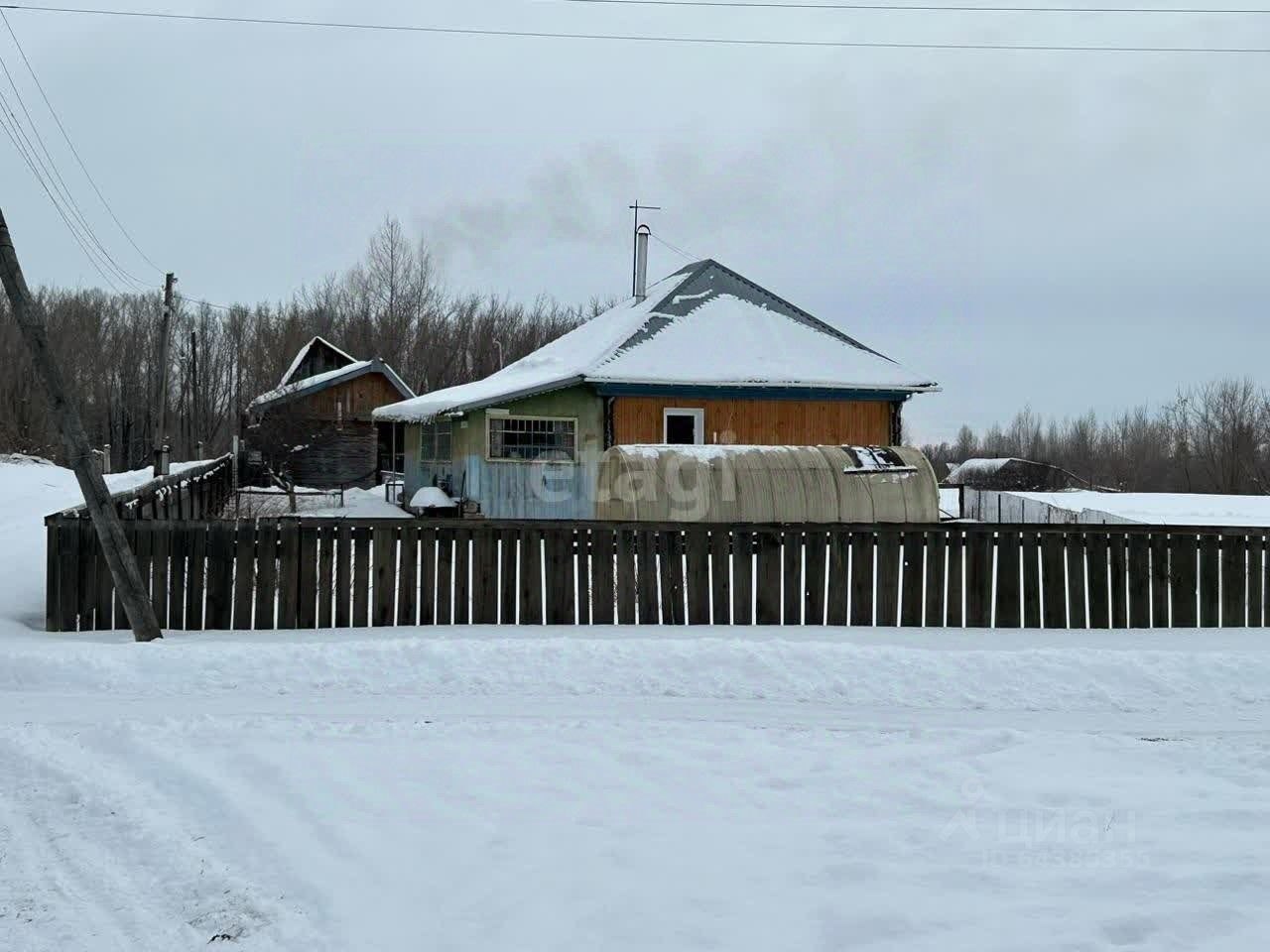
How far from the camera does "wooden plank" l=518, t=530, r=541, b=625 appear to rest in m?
11.3

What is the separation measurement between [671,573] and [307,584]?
368cm

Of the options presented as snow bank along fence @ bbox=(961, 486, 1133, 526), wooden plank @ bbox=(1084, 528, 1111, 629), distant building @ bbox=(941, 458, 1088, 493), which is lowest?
wooden plank @ bbox=(1084, 528, 1111, 629)

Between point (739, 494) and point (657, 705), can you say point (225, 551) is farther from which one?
point (739, 494)

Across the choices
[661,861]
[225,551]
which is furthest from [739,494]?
[661,861]

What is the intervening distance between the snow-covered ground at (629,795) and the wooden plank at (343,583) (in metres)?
1.37

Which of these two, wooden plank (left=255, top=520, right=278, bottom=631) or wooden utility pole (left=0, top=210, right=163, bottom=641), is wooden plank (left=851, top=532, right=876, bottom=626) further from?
wooden utility pole (left=0, top=210, right=163, bottom=641)

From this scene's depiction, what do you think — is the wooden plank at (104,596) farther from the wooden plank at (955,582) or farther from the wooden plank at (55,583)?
the wooden plank at (955,582)

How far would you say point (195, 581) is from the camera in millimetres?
11062

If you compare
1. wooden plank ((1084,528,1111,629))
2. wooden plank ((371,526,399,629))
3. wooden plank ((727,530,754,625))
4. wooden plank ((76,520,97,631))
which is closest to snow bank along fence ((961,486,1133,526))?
wooden plank ((1084,528,1111,629))

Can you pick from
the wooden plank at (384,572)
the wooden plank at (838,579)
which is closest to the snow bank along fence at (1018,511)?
the wooden plank at (838,579)

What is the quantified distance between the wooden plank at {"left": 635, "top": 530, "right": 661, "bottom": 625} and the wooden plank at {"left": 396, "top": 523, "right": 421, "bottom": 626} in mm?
2148

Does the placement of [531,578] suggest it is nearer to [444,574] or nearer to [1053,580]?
[444,574]

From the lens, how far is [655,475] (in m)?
15.9

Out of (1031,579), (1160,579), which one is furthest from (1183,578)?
(1031,579)
